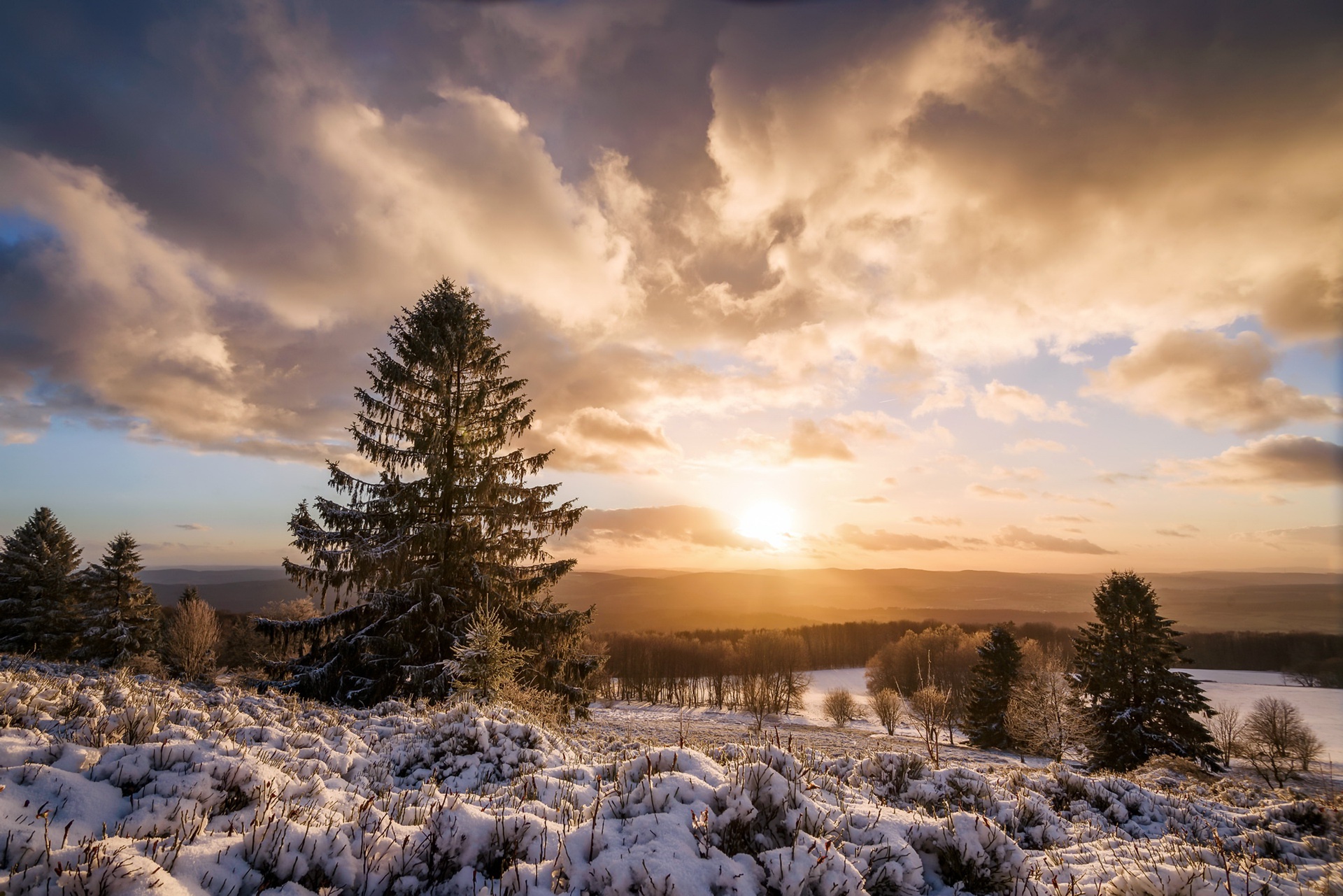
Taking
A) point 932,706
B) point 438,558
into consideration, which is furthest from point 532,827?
point 932,706

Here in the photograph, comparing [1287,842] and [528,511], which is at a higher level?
[528,511]

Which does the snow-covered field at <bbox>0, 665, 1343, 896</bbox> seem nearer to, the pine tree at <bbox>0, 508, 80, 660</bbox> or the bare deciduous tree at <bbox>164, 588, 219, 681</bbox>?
the bare deciduous tree at <bbox>164, 588, 219, 681</bbox>

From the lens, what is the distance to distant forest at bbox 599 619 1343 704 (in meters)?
76.6

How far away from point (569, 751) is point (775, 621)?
174 m

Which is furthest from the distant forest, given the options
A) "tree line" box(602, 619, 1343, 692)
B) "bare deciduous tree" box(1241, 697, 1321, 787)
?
"bare deciduous tree" box(1241, 697, 1321, 787)

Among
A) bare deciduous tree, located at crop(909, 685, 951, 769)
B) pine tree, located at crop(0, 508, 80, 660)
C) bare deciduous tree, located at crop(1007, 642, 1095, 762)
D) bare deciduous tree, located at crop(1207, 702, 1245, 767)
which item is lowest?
bare deciduous tree, located at crop(909, 685, 951, 769)

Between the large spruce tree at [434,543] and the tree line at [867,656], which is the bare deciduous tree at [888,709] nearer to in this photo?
the tree line at [867,656]

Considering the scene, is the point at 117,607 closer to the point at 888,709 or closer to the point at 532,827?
the point at 532,827

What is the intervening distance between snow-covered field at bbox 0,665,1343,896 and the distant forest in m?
69.8

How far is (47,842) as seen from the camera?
8.25ft

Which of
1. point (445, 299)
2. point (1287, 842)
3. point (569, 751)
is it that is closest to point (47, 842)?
point (569, 751)

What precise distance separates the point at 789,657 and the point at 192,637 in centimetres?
7650

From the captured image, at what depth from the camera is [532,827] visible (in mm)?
3807

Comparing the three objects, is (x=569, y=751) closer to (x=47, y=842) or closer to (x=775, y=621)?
(x=47, y=842)
